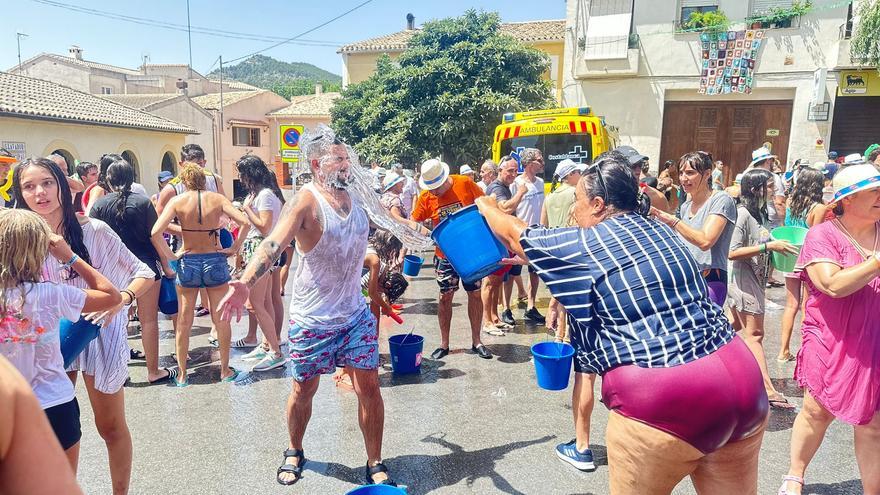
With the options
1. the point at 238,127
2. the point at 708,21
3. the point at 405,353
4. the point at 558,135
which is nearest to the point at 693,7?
the point at 708,21

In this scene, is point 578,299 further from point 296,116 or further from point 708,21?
point 296,116

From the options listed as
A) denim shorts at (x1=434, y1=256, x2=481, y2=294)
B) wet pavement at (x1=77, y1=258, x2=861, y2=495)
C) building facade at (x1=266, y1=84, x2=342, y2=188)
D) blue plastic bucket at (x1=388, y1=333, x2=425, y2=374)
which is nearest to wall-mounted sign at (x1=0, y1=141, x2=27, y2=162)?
wet pavement at (x1=77, y1=258, x2=861, y2=495)

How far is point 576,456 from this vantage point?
354 cm

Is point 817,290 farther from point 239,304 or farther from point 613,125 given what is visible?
point 613,125

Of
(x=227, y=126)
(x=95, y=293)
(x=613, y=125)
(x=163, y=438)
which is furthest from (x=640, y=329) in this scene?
(x=227, y=126)

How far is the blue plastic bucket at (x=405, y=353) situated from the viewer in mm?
5000

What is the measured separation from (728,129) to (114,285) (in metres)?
19.1

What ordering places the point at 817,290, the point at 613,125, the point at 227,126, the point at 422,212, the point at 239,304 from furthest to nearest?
the point at 227,126 → the point at 613,125 → the point at 422,212 → the point at 817,290 → the point at 239,304

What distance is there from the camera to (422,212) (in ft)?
17.8

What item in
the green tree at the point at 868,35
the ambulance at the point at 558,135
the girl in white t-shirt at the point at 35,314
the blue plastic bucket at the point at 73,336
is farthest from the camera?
the green tree at the point at 868,35

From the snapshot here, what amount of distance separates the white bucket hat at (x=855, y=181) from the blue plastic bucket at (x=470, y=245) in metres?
1.77

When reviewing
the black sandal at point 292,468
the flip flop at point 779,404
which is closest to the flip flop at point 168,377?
the black sandal at point 292,468

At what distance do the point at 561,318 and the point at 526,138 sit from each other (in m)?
5.94

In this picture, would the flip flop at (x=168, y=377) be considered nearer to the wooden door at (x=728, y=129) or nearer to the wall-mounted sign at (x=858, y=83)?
the wooden door at (x=728, y=129)
